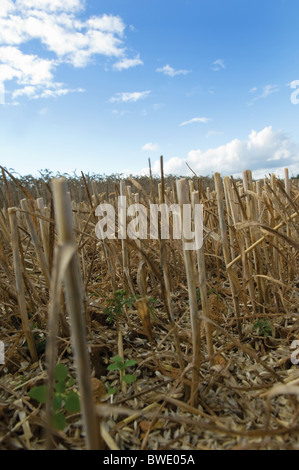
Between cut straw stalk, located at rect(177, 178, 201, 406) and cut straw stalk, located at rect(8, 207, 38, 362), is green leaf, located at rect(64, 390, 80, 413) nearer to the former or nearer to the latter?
cut straw stalk, located at rect(177, 178, 201, 406)

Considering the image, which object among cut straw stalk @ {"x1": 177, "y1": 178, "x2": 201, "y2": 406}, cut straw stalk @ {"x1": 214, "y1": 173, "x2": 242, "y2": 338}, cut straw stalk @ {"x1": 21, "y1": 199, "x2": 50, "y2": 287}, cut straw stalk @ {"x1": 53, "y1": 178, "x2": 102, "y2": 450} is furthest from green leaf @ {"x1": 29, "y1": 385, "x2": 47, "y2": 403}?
cut straw stalk @ {"x1": 214, "y1": 173, "x2": 242, "y2": 338}

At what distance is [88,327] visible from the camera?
140 cm

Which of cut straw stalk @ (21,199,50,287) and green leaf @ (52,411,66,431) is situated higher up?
cut straw stalk @ (21,199,50,287)

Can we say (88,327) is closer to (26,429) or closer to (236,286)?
(26,429)

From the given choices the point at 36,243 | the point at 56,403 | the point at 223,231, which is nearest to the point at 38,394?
the point at 56,403

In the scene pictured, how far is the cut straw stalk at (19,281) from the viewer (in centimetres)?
112

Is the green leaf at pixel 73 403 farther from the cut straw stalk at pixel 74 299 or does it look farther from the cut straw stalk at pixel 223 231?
the cut straw stalk at pixel 223 231

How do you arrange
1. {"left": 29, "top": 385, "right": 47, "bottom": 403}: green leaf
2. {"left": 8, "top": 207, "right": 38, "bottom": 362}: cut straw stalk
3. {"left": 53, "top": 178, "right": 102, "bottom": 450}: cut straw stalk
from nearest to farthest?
{"left": 53, "top": 178, "right": 102, "bottom": 450}: cut straw stalk → {"left": 29, "top": 385, "right": 47, "bottom": 403}: green leaf → {"left": 8, "top": 207, "right": 38, "bottom": 362}: cut straw stalk

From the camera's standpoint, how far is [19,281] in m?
1.19

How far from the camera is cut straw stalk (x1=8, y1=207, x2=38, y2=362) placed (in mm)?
1118

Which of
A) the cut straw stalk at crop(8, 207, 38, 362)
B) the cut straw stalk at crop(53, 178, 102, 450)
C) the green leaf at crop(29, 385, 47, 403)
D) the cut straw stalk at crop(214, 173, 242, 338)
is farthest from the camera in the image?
the cut straw stalk at crop(214, 173, 242, 338)

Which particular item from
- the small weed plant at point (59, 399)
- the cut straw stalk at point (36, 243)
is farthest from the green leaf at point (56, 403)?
the cut straw stalk at point (36, 243)

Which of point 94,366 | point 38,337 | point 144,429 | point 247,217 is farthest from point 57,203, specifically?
point 247,217

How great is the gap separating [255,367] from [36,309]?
104 cm
